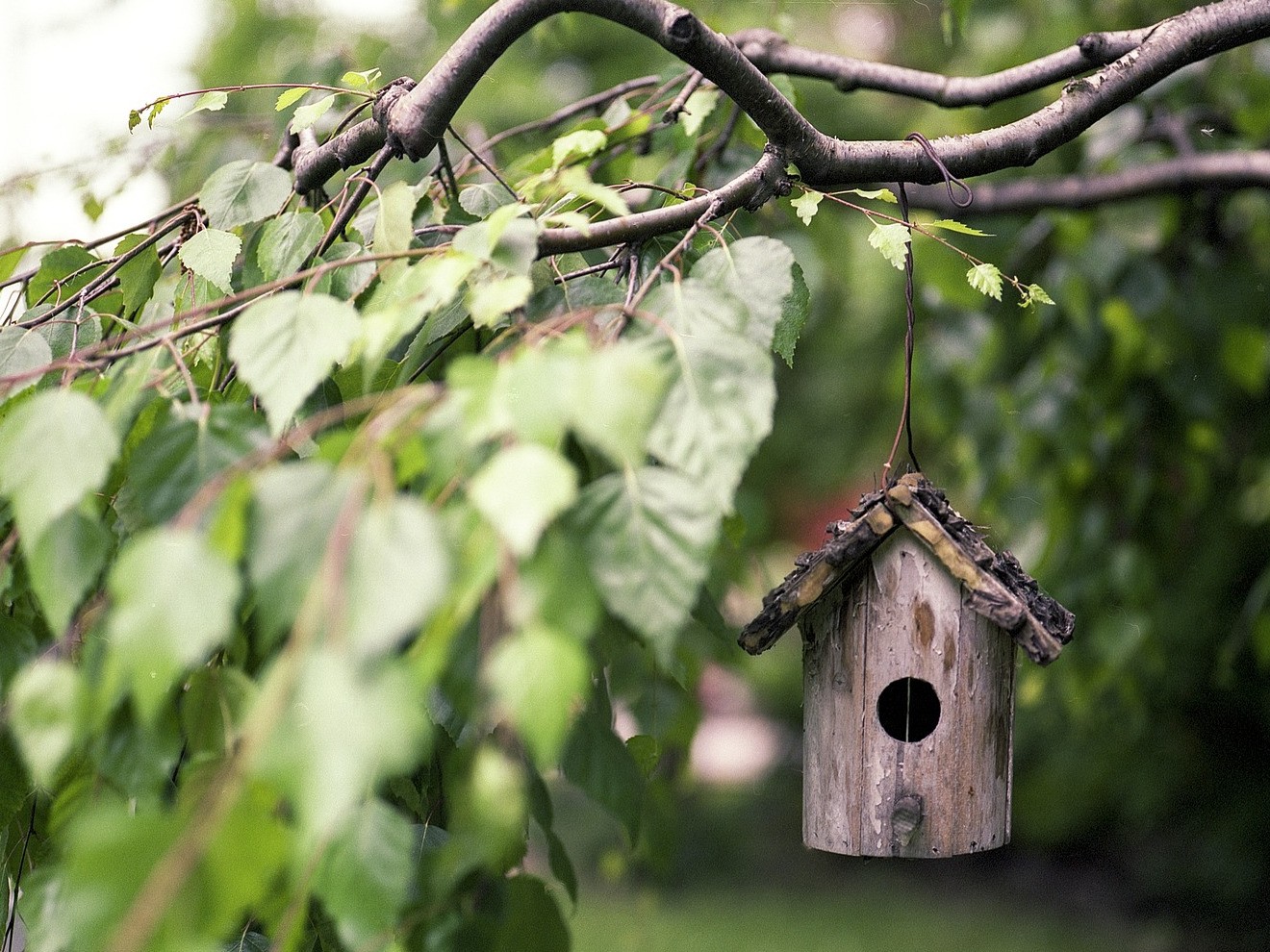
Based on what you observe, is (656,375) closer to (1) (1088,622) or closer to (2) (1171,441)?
(2) (1171,441)

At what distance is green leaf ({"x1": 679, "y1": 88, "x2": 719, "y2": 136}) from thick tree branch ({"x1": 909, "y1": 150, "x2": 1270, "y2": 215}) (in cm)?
65

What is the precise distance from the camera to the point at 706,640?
208cm

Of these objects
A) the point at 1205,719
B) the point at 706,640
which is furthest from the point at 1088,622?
the point at 706,640

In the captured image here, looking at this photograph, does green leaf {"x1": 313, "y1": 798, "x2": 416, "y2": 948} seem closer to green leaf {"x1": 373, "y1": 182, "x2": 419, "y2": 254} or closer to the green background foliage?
the green background foliage

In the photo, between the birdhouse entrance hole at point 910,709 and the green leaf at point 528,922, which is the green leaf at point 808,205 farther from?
the green leaf at point 528,922

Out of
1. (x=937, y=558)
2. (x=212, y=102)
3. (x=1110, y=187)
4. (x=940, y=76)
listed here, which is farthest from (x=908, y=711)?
(x=1110, y=187)

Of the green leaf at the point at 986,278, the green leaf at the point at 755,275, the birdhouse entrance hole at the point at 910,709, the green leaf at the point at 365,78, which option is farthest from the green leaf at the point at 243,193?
the birdhouse entrance hole at the point at 910,709

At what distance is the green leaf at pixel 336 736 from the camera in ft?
1.65

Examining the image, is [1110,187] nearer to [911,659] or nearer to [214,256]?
[911,659]

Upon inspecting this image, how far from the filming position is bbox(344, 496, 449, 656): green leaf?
529 millimetres

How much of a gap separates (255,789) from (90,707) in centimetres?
10

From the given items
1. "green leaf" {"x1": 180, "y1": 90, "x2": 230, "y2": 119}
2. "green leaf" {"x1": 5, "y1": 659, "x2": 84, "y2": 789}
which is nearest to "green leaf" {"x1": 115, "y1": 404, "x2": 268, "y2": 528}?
"green leaf" {"x1": 5, "y1": 659, "x2": 84, "y2": 789}

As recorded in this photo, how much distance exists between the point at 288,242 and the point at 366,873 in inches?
25.8

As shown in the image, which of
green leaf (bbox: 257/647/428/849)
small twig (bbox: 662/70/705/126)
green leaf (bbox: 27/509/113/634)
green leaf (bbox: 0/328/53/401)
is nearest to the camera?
green leaf (bbox: 257/647/428/849)
